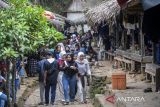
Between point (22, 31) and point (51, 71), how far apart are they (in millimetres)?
3929

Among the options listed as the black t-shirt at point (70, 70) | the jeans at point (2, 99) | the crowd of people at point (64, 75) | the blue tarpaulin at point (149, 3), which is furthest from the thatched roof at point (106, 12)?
the blue tarpaulin at point (149, 3)

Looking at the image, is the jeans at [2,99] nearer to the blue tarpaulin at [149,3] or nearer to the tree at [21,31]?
the tree at [21,31]

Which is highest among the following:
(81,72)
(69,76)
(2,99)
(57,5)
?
(57,5)

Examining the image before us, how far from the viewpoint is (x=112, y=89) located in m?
12.0

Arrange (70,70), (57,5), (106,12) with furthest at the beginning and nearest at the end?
(57,5), (106,12), (70,70)

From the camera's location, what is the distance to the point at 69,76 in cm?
1345

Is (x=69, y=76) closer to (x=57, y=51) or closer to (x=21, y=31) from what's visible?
(x=21, y=31)

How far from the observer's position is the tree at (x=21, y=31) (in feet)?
30.0

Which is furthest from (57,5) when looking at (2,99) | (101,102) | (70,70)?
(2,99)

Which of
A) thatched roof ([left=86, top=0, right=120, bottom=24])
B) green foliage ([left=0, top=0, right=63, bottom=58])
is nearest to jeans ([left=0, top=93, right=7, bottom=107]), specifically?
green foliage ([left=0, top=0, right=63, bottom=58])

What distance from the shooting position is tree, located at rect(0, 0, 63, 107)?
Result: 9141 millimetres

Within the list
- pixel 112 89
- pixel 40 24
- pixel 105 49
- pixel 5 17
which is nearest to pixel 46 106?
pixel 112 89

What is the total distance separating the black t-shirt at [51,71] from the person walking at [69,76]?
0.31 metres

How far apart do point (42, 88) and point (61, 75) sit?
36.2 inches
